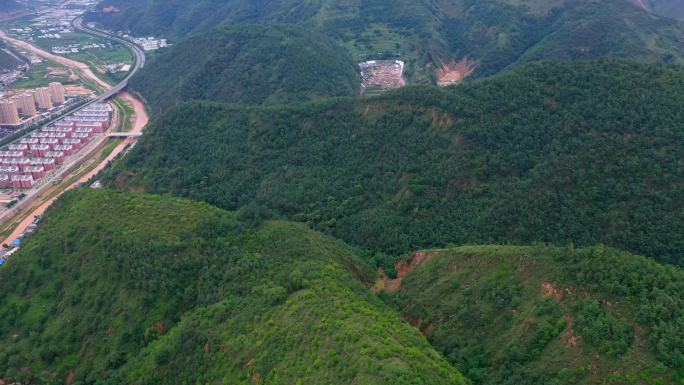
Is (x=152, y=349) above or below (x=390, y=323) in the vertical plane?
below

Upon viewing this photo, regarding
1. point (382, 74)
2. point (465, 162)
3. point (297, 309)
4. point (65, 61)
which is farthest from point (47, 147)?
point (297, 309)

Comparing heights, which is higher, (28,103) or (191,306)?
(191,306)

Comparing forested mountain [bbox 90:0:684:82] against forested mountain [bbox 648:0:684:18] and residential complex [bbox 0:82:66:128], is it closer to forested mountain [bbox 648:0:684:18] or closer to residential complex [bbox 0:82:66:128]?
forested mountain [bbox 648:0:684:18]

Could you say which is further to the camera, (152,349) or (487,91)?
(487,91)

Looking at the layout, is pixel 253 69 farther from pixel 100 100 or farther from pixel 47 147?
pixel 100 100

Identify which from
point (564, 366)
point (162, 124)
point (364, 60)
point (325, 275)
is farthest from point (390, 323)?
point (364, 60)

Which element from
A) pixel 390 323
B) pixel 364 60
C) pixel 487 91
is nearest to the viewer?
pixel 390 323

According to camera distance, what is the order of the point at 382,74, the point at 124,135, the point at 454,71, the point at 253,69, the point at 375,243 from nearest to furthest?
the point at 375,243 → the point at 253,69 → the point at 124,135 → the point at 382,74 → the point at 454,71

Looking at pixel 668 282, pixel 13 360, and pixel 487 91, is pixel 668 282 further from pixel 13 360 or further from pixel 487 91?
pixel 13 360
